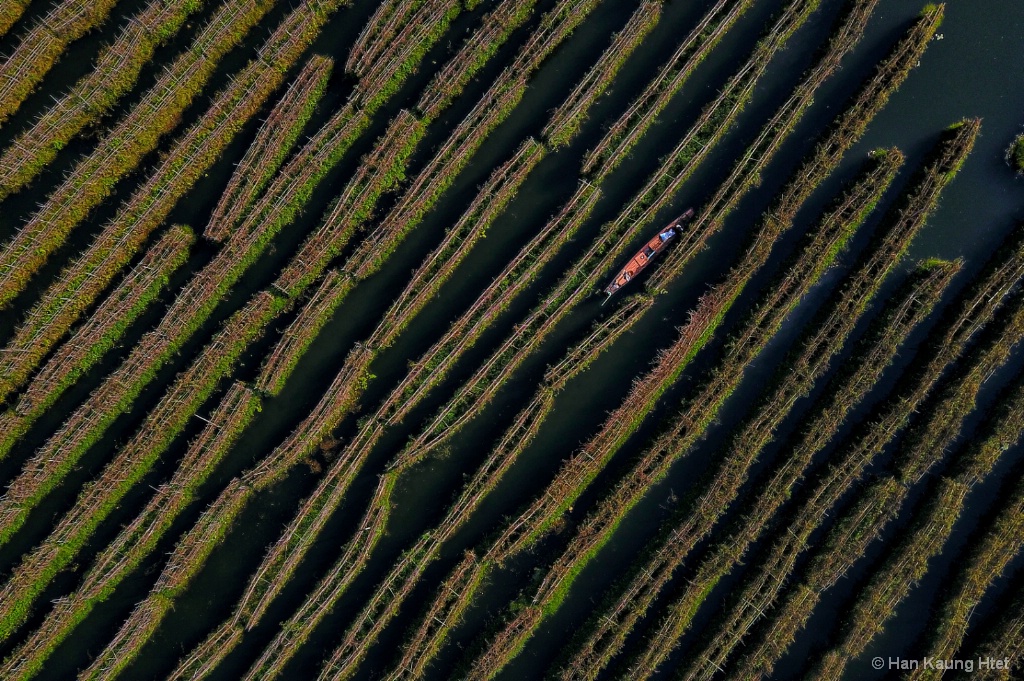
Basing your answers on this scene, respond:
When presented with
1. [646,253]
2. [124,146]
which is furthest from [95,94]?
[646,253]

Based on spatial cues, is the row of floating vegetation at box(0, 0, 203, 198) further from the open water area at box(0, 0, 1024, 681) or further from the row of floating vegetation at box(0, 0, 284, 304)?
the row of floating vegetation at box(0, 0, 284, 304)

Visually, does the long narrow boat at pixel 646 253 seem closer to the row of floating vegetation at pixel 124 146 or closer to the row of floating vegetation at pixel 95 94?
the row of floating vegetation at pixel 124 146

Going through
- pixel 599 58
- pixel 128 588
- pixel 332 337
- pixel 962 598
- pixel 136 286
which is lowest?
pixel 128 588

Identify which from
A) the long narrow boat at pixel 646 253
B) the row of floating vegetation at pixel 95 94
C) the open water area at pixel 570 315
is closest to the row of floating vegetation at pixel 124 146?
the open water area at pixel 570 315

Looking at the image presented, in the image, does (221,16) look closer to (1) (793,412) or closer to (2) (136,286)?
(2) (136,286)

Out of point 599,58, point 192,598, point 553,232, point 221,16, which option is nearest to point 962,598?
point 553,232
